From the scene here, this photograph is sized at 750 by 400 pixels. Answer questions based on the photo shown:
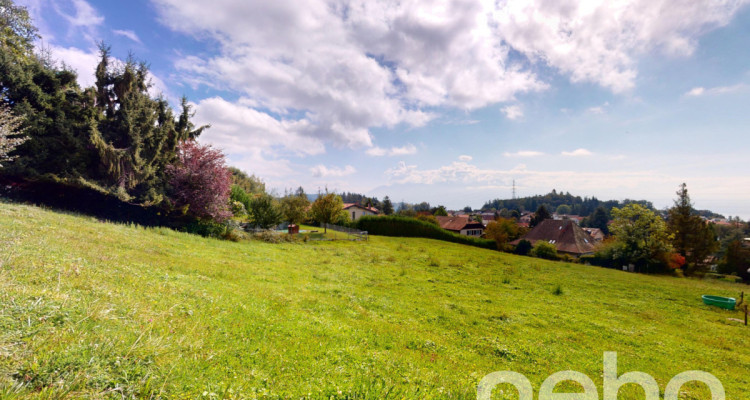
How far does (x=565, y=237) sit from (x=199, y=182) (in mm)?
52982

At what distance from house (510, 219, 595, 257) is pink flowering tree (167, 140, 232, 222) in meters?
42.2

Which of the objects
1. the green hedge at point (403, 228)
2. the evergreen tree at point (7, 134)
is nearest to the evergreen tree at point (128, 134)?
the evergreen tree at point (7, 134)

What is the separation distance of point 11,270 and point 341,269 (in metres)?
12.5

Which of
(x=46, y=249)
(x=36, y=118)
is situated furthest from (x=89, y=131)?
(x=46, y=249)

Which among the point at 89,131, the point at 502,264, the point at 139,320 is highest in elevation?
the point at 89,131

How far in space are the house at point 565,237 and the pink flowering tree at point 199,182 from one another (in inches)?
1662

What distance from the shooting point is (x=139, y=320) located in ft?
15.9

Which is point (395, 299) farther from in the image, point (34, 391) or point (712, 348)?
point (712, 348)

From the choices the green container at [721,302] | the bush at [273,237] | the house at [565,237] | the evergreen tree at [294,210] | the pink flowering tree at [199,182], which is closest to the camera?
the green container at [721,302]

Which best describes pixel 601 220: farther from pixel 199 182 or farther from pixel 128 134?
pixel 128 134

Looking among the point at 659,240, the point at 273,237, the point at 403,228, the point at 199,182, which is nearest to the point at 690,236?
the point at 659,240

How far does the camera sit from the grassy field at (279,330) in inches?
142

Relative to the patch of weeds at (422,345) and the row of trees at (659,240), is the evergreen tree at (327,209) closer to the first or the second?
the patch of weeds at (422,345)

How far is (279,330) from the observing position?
6.09 meters
